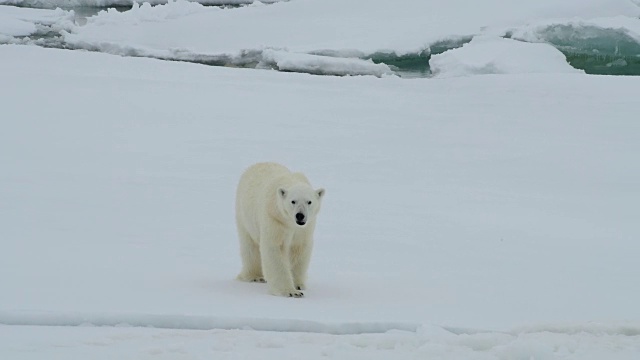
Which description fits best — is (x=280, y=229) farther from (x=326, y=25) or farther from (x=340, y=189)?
(x=326, y=25)

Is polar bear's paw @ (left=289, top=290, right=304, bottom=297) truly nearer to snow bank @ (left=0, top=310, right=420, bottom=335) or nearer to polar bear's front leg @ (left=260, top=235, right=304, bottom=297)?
polar bear's front leg @ (left=260, top=235, right=304, bottom=297)

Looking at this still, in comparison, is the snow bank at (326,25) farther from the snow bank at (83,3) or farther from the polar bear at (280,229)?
the polar bear at (280,229)

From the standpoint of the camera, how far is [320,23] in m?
15.4

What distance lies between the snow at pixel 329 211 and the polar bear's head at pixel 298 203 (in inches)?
13.1

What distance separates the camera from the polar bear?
3613 mm

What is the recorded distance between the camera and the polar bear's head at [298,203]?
3.55 meters

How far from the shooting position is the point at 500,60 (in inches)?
478

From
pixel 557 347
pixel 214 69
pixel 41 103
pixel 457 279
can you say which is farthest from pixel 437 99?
pixel 557 347

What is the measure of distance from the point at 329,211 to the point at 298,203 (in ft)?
8.03

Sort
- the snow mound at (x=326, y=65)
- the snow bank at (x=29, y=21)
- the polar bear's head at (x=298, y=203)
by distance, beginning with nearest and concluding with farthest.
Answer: the polar bear's head at (x=298, y=203) < the snow mound at (x=326, y=65) < the snow bank at (x=29, y=21)

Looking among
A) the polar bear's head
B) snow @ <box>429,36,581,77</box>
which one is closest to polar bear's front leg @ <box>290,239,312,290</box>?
the polar bear's head

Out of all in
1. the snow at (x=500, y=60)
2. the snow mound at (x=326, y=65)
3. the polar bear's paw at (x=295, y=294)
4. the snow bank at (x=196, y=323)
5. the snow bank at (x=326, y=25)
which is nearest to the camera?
the snow bank at (x=196, y=323)

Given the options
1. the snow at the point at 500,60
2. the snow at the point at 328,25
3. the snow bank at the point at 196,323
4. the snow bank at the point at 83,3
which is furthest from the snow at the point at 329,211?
the snow bank at the point at 83,3

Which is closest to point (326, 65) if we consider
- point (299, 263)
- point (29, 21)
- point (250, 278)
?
point (29, 21)
